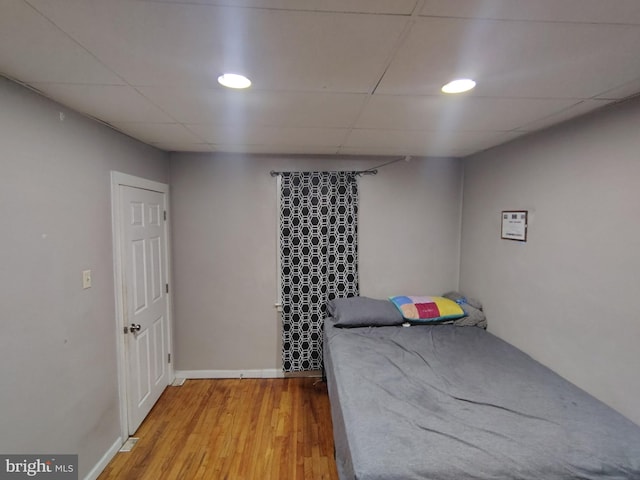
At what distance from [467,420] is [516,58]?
67.7 inches

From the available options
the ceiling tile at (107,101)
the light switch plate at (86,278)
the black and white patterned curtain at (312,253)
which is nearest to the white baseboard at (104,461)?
the light switch plate at (86,278)

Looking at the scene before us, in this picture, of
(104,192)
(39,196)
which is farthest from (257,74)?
(104,192)

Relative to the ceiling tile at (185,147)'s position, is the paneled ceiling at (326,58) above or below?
below

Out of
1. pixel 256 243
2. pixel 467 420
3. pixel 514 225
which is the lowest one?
pixel 467 420

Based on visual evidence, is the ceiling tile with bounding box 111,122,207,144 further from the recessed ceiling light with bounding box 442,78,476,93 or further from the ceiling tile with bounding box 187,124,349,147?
the recessed ceiling light with bounding box 442,78,476,93

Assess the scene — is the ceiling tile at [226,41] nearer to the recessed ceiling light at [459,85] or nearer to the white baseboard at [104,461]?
the recessed ceiling light at [459,85]

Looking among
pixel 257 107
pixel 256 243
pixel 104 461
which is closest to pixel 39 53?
pixel 257 107

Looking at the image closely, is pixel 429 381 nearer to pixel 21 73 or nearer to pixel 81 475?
pixel 81 475

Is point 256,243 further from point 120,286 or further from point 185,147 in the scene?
point 120,286

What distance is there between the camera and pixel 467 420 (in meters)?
1.49

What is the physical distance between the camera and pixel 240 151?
9.21 feet

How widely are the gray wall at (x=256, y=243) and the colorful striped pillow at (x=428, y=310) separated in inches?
12.0

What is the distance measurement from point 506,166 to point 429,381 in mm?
1905

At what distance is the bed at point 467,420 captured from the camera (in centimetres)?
123
